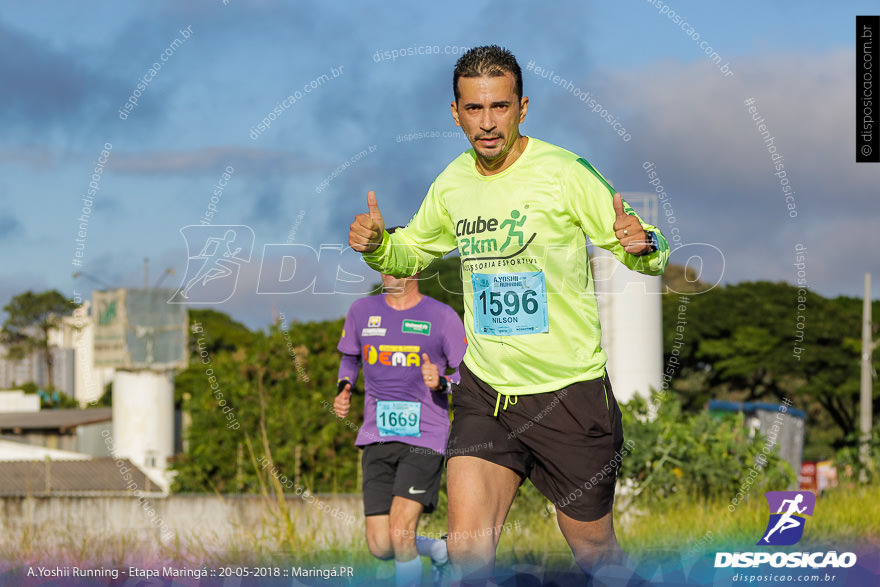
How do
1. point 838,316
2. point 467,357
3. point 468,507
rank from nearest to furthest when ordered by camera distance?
point 468,507, point 467,357, point 838,316

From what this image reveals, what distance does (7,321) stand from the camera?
69.7 meters

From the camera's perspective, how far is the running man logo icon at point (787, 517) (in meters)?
6.43

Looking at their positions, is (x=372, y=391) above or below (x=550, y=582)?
above

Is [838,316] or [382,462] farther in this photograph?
[838,316]

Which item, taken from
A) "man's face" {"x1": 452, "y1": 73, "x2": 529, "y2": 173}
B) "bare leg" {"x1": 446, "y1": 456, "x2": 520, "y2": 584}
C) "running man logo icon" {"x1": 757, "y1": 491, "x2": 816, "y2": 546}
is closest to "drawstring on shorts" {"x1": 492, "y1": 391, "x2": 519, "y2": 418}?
"bare leg" {"x1": 446, "y1": 456, "x2": 520, "y2": 584}

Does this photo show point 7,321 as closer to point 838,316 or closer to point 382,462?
point 838,316

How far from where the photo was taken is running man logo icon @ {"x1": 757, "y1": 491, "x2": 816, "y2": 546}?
643 cm

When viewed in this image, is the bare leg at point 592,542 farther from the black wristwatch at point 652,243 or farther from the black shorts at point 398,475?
the black shorts at point 398,475

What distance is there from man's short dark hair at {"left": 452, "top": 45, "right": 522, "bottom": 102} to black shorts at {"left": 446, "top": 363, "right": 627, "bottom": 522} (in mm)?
1259

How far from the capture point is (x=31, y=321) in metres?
72.4

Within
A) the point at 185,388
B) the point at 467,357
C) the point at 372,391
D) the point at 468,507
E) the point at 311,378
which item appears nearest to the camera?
the point at 468,507

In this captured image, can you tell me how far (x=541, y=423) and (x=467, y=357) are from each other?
0.48 meters

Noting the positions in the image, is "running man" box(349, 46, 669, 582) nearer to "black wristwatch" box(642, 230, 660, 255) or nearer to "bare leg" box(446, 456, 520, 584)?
"bare leg" box(446, 456, 520, 584)

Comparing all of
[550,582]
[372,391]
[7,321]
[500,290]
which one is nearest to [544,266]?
[500,290]
